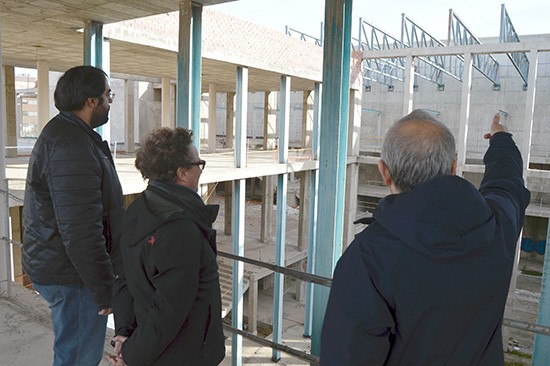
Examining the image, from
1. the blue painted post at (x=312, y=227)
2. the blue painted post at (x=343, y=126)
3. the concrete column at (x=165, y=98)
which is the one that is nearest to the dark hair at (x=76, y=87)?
the blue painted post at (x=343, y=126)

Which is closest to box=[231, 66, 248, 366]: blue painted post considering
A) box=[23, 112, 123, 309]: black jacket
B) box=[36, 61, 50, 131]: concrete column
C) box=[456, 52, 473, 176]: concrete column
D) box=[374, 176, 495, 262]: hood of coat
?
box=[36, 61, 50, 131]: concrete column

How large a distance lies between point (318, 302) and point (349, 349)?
162 centimetres

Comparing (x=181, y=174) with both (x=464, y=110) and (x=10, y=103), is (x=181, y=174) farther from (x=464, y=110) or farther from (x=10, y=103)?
(x=464, y=110)

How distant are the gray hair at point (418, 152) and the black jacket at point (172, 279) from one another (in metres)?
0.66

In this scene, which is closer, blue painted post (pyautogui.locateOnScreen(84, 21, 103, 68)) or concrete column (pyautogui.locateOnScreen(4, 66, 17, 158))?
blue painted post (pyautogui.locateOnScreen(84, 21, 103, 68))

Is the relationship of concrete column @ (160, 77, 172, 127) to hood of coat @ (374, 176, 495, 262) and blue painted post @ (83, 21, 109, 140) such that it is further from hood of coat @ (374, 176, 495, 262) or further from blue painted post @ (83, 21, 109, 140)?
hood of coat @ (374, 176, 495, 262)

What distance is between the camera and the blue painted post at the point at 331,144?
2.42m

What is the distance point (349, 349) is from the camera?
0.97 m

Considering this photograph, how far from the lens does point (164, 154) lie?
1.48 m

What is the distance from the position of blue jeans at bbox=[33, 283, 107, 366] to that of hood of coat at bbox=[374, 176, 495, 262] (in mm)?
1401

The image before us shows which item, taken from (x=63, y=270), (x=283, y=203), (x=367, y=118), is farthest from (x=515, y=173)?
(x=367, y=118)

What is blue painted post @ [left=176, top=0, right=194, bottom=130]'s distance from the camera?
318 centimetres

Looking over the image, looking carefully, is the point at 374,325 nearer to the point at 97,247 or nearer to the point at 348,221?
the point at 97,247

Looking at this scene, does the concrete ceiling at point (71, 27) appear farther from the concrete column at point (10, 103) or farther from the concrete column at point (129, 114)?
the concrete column at point (129, 114)
